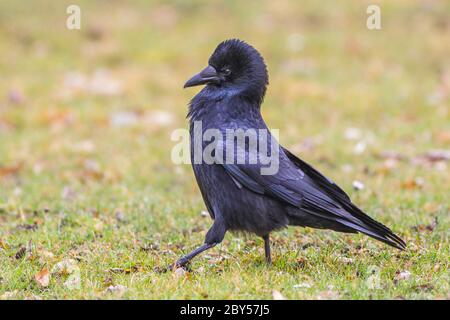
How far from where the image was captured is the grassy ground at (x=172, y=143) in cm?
523

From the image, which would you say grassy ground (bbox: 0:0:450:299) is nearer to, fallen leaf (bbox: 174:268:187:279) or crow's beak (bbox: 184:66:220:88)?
fallen leaf (bbox: 174:268:187:279)

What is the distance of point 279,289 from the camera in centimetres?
479

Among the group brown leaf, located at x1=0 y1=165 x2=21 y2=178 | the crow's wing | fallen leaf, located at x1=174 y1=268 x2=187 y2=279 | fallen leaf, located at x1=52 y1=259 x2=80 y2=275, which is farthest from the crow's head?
brown leaf, located at x1=0 y1=165 x2=21 y2=178

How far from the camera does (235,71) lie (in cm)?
594

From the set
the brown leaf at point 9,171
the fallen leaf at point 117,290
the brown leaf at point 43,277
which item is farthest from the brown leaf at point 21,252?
the brown leaf at point 9,171

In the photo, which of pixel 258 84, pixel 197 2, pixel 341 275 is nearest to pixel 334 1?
pixel 197 2

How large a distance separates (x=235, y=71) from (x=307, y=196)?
122 cm

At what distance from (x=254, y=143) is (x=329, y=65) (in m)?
8.33

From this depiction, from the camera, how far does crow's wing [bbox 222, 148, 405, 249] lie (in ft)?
17.5

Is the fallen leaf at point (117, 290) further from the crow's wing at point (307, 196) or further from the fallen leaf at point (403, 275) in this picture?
the fallen leaf at point (403, 275)

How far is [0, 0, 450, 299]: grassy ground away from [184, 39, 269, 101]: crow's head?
134 cm

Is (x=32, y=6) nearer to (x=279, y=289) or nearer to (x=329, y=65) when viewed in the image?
(x=329, y=65)

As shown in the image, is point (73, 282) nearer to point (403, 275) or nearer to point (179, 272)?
point (179, 272)

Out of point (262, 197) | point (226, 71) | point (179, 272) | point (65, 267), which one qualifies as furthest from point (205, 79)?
point (65, 267)
